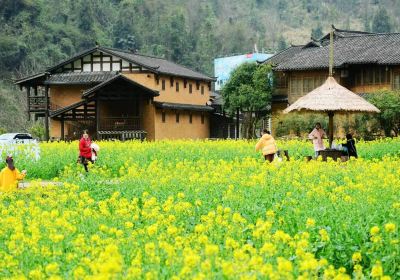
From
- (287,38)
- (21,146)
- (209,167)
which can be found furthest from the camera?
(287,38)

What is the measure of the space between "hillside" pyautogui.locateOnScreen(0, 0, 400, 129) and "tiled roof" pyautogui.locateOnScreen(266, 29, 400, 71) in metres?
24.3

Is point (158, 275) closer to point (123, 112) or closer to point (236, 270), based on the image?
point (236, 270)

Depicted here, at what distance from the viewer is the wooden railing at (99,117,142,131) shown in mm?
42781

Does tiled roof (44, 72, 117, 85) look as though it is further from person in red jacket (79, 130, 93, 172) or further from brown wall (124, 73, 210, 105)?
person in red jacket (79, 130, 93, 172)

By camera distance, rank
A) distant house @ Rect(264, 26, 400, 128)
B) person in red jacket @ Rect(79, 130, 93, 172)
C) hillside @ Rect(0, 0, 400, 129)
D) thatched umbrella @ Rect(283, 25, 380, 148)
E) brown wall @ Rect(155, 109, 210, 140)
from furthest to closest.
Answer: hillside @ Rect(0, 0, 400, 129), brown wall @ Rect(155, 109, 210, 140), distant house @ Rect(264, 26, 400, 128), thatched umbrella @ Rect(283, 25, 380, 148), person in red jacket @ Rect(79, 130, 93, 172)

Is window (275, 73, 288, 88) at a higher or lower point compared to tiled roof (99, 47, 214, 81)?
lower

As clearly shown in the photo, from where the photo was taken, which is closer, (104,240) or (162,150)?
(104,240)

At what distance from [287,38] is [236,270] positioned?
356 ft

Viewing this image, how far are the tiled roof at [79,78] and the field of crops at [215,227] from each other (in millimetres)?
28654

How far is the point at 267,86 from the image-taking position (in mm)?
46531

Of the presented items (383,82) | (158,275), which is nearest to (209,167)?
(158,275)

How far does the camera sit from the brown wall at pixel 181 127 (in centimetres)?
4478

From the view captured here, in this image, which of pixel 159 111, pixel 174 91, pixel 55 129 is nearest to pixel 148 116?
pixel 159 111

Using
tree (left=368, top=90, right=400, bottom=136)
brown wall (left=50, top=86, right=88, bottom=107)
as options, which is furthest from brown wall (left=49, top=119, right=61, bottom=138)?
tree (left=368, top=90, right=400, bottom=136)
